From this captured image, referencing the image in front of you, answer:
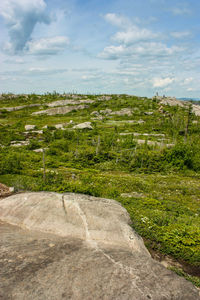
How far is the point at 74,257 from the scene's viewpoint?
9.56 meters

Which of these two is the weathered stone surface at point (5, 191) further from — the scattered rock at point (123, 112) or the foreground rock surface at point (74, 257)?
the scattered rock at point (123, 112)

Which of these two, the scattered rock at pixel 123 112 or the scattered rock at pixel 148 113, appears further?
the scattered rock at pixel 148 113

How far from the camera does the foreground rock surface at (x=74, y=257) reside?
306 inches

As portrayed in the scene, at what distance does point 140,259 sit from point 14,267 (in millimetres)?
5708

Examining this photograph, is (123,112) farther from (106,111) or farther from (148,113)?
(148,113)

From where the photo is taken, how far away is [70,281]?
8094mm

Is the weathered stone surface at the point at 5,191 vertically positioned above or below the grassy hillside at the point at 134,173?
above

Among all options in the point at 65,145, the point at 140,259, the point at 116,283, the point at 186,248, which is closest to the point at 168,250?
the point at 186,248

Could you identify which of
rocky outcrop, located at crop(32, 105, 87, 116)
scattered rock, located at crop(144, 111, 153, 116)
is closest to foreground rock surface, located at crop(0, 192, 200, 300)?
rocky outcrop, located at crop(32, 105, 87, 116)

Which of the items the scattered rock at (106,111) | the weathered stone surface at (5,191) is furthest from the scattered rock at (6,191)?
the scattered rock at (106,111)

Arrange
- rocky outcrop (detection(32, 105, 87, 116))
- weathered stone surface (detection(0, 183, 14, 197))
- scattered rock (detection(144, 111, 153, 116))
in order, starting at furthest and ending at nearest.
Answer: scattered rock (detection(144, 111, 153, 116)) → rocky outcrop (detection(32, 105, 87, 116)) → weathered stone surface (detection(0, 183, 14, 197))

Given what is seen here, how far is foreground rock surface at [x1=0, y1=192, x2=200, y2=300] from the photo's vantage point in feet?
25.5

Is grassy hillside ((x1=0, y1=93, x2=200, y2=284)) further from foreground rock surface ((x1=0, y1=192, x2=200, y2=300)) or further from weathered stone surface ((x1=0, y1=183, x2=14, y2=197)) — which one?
foreground rock surface ((x1=0, y1=192, x2=200, y2=300))

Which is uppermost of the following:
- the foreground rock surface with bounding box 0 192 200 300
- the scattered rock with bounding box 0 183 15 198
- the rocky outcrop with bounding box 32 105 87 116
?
the rocky outcrop with bounding box 32 105 87 116
